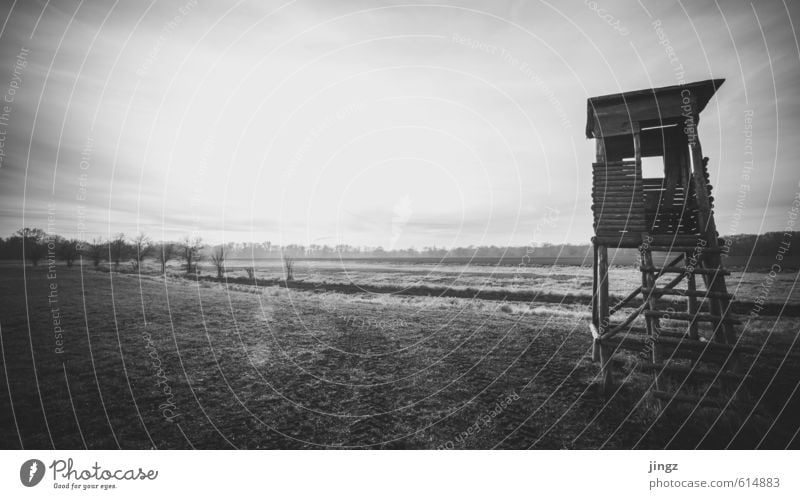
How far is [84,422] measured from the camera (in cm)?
564

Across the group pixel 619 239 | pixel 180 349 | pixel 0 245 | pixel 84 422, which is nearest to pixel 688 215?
pixel 619 239

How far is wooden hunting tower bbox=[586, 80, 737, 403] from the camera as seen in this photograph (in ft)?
20.6

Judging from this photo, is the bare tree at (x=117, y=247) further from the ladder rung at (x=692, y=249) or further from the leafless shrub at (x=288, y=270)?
the ladder rung at (x=692, y=249)

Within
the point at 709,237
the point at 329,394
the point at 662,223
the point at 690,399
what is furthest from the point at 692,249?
the point at 329,394

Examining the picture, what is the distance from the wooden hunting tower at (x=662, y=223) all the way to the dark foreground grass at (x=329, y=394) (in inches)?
38.4

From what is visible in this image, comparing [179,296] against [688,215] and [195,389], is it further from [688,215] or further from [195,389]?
[688,215]

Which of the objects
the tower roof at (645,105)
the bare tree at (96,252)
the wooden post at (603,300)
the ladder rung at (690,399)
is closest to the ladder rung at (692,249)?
the wooden post at (603,300)

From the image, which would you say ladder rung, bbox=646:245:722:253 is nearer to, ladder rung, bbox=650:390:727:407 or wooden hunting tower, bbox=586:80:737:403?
wooden hunting tower, bbox=586:80:737:403

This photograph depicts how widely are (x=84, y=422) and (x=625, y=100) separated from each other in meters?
14.7

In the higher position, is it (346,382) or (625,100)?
(625,100)

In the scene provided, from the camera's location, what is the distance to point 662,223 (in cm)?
909

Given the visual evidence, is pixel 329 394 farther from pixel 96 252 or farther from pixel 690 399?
pixel 96 252

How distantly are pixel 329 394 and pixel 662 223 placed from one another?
11332mm

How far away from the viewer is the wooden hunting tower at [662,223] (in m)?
6.28
